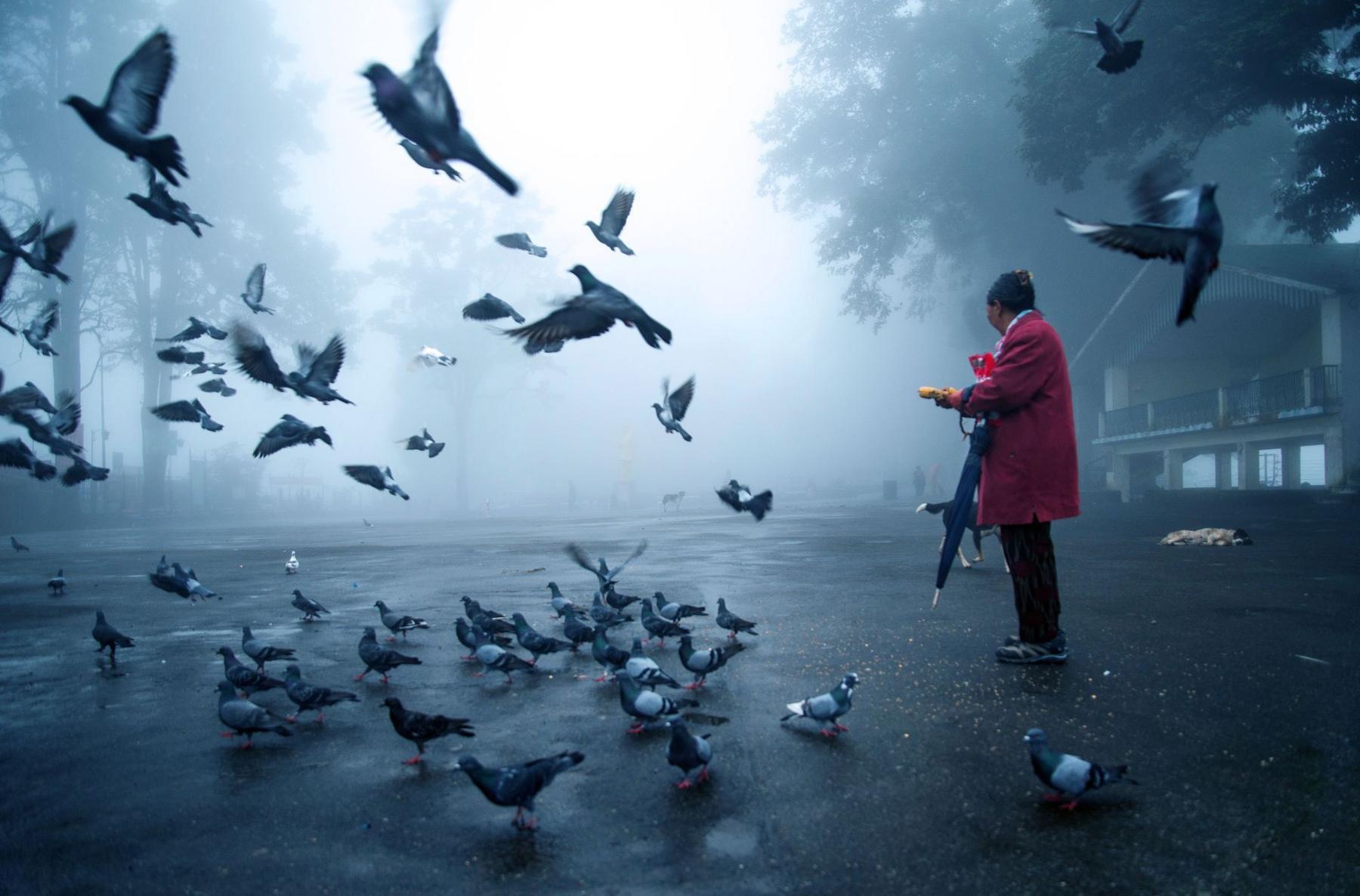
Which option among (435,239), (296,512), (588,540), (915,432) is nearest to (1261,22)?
(588,540)

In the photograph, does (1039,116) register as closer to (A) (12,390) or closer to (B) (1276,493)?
(B) (1276,493)

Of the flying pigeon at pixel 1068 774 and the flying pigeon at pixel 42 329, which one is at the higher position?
the flying pigeon at pixel 42 329

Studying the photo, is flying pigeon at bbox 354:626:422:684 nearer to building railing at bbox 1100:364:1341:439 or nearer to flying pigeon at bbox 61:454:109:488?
flying pigeon at bbox 61:454:109:488

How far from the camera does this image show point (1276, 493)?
19703 millimetres

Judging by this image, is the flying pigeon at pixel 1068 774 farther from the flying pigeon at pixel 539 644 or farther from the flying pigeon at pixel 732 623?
the flying pigeon at pixel 539 644

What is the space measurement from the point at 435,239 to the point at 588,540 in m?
33.8

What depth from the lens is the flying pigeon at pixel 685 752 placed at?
3.28 meters

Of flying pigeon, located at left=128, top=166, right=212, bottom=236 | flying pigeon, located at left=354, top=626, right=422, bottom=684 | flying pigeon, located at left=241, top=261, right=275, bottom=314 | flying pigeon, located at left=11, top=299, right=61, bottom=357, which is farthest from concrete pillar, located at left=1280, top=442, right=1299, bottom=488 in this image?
flying pigeon, located at left=11, top=299, right=61, bottom=357

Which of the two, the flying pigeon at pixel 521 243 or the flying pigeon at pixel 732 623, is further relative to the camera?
the flying pigeon at pixel 521 243

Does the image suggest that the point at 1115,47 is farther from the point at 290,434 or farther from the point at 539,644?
the point at 290,434

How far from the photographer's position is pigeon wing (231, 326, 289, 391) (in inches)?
268

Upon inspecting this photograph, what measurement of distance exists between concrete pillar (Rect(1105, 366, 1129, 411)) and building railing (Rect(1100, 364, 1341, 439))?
1.65ft

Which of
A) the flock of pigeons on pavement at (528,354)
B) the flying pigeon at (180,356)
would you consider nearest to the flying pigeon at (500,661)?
the flock of pigeons on pavement at (528,354)

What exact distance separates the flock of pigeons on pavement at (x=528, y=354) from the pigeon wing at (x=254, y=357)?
15mm
